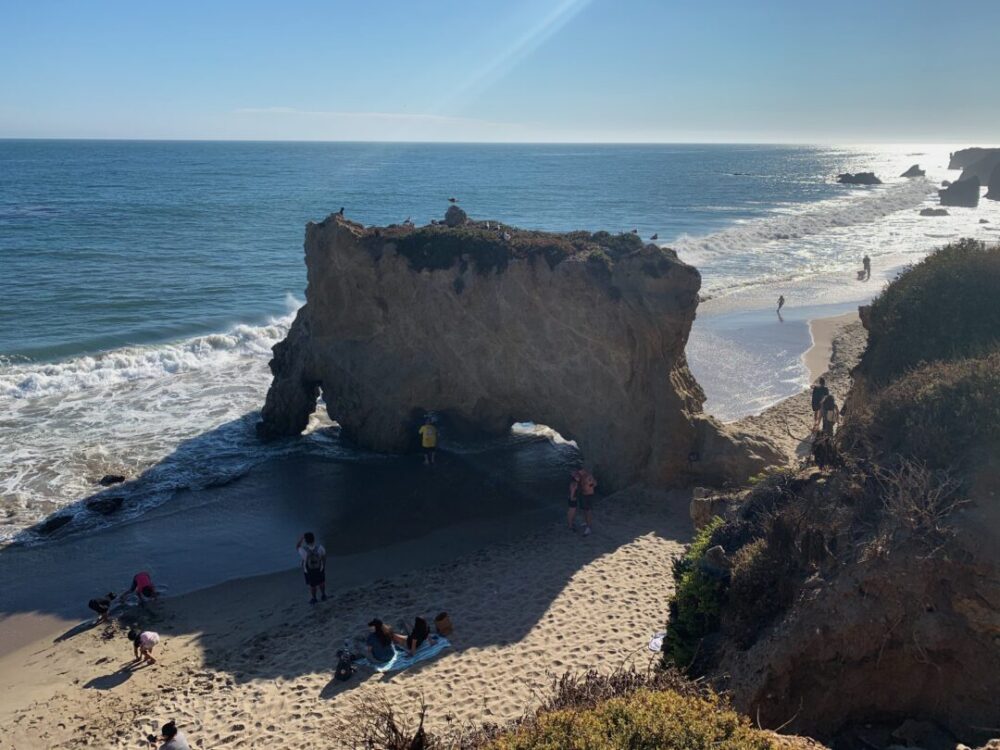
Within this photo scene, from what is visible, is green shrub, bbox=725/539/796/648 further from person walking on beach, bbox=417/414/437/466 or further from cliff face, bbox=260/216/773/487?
person walking on beach, bbox=417/414/437/466

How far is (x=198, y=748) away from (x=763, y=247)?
58.4m

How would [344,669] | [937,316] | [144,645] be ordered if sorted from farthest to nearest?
1. [937,316]
2. [144,645]
3. [344,669]

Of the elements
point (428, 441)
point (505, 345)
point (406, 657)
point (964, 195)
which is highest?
point (964, 195)

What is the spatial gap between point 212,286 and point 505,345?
2852 cm

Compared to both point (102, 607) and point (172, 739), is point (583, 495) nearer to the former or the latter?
point (172, 739)

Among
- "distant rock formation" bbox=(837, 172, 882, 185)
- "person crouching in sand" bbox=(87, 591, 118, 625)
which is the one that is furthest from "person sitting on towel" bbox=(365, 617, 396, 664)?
"distant rock formation" bbox=(837, 172, 882, 185)

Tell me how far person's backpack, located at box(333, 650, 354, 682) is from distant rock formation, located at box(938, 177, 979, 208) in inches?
4045

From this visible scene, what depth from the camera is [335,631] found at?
12.4 metres

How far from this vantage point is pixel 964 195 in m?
91.6

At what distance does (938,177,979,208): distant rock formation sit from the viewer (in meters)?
91.4

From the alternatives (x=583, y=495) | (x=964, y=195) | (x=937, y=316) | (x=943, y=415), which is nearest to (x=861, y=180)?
(x=964, y=195)

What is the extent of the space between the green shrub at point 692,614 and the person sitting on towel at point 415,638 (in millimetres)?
3796

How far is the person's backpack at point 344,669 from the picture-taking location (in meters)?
10.9

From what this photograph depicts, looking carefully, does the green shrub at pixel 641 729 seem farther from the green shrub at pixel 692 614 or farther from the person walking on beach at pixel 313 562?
the person walking on beach at pixel 313 562
